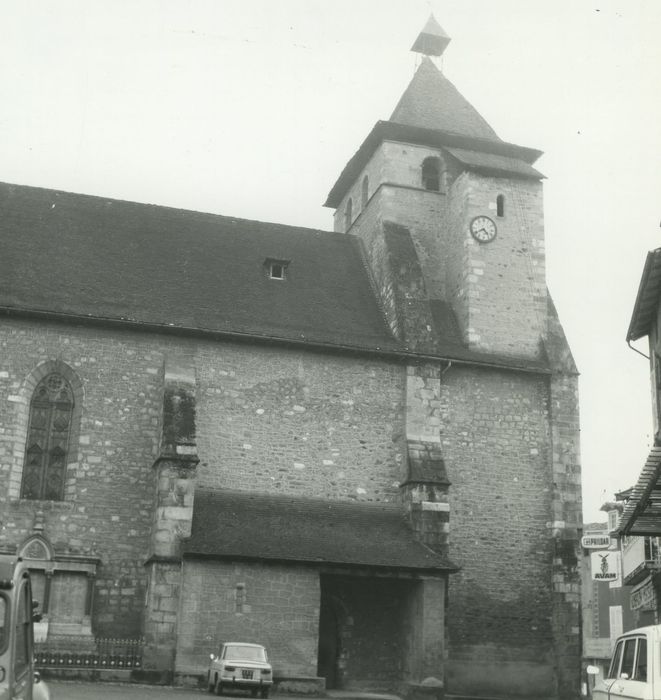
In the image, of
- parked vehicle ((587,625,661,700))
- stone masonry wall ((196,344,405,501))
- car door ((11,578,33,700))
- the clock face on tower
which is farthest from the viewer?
the clock face on tower

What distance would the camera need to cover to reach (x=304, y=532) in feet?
Answer: 74.3

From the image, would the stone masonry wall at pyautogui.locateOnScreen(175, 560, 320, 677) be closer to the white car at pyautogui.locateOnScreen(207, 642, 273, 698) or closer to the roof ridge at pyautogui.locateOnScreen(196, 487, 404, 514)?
the white car at pyautogui.locateOnScreen(207, 642, 273, 698)

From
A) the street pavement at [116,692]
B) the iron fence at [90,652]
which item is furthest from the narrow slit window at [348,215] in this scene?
the street pavement at [116,692]

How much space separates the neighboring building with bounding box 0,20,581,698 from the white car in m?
1.44

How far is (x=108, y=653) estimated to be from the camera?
21.3 meters

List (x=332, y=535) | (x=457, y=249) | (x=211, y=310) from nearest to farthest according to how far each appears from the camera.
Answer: (x=332, y=535), (x=211, y=310), (x=457, y=249)

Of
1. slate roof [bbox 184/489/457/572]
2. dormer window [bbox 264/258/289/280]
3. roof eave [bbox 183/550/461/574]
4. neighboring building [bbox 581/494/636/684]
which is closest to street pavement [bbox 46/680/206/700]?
roof eave [bbox 183/550/461/574]

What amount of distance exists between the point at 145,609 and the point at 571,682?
10388 millimetres

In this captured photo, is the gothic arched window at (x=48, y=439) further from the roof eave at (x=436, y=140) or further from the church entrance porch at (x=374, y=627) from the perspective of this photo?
the roof eave at (x=436, y=140)

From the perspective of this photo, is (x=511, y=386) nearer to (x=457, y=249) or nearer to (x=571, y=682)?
(x=457, y=249)

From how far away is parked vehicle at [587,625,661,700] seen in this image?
1055cm

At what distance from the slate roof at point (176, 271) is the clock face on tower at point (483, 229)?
3395 millimetres

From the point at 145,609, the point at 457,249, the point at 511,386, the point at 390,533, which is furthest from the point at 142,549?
the point at 457,249

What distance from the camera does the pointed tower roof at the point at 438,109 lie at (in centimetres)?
3136
